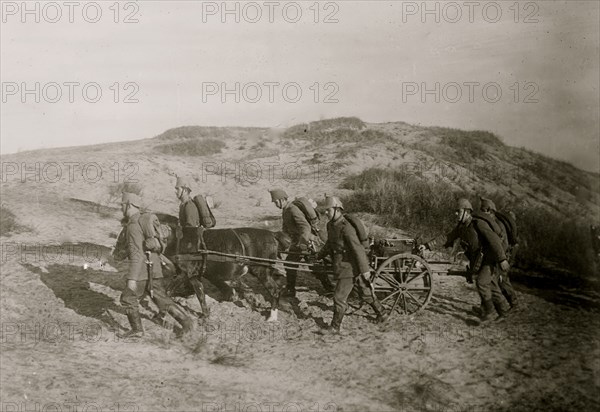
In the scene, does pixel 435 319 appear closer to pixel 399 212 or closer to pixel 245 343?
pixel 245 343

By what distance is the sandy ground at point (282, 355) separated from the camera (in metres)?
6.24

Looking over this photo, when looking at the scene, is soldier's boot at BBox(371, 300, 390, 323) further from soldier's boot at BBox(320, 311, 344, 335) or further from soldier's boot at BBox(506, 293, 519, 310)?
soldier's boot at BBox(506, 293, 519, 310)

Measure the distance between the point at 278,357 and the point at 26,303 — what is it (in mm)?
4470

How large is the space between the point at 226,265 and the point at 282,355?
204 cm

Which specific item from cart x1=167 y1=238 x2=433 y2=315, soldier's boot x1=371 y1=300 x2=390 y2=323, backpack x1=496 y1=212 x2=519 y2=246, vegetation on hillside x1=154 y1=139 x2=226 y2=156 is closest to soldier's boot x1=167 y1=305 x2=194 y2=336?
cart x1=167 y1=238 x2=433 y2=315

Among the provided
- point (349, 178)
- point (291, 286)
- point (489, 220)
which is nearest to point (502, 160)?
point (349, 178)

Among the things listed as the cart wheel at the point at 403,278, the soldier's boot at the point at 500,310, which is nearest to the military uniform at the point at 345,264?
the cart wheel at the point at 403,278

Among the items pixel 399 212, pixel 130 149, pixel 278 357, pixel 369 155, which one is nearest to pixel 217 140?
pixel 130 149

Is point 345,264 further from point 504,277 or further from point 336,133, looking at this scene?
point 336,133

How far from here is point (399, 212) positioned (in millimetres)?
15586

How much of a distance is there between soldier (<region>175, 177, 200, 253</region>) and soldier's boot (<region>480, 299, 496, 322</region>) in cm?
469

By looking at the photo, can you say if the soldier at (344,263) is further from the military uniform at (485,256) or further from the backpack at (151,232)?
the backpack at (151,232)

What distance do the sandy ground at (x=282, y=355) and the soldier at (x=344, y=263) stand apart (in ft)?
1.58

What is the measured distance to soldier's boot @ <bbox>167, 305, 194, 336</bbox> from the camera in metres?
7.83
